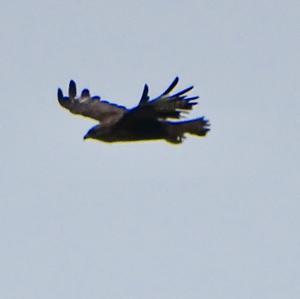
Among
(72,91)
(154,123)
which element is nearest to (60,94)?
(72,91)

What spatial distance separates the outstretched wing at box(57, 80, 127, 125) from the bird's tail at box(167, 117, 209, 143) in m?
1.48

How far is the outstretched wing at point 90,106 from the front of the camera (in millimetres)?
24547

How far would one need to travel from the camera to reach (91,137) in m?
23.5

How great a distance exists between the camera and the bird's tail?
886 inches

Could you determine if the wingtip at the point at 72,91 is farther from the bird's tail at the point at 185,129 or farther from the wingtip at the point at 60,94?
the bird's tail at the point at 185,129

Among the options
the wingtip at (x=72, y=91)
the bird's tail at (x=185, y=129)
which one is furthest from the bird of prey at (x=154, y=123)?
the wingtip at (x=72, y=91)

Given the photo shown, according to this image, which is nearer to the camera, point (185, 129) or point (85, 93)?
point (185, 129)

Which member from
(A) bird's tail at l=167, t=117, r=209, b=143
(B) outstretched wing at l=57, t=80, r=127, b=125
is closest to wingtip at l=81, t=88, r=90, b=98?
(B) outstretched wing at l=57, t=80, r=127, b=125

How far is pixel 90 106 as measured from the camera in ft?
85.2

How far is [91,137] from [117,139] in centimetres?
76

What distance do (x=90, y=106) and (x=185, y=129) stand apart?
12.3 ft

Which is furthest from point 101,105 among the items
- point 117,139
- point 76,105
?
point 117,139

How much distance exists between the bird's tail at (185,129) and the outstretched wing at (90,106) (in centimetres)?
148

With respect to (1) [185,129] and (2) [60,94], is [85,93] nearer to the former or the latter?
(2) [60,94]
